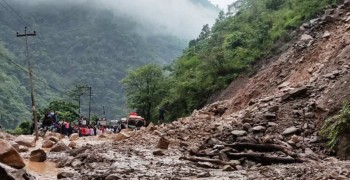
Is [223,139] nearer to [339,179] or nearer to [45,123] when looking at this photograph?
[339,179]

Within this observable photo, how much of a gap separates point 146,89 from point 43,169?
1979 inches

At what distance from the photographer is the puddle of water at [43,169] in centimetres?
1352

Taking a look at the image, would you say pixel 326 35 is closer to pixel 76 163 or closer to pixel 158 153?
pixel 158 153

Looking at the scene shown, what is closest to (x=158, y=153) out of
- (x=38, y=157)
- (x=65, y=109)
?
(x=38, y=157)

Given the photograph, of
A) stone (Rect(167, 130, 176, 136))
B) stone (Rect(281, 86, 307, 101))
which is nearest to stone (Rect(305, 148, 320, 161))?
stone (Rect(281, 86, 307, 101))

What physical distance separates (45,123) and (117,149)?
16666 mm

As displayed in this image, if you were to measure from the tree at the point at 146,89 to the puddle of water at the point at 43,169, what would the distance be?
45534 millimetres

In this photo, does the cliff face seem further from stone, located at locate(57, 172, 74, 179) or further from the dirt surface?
stone, located at locate(57, 172, 74, 179)

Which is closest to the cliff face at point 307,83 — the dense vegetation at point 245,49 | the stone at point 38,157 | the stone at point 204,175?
the dense vegetation at point 245,49

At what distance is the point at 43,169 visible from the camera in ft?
49.4

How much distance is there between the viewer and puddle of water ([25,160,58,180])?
1352 centimetres

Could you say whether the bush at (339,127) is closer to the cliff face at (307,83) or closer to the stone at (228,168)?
the cliff face at (307,83)

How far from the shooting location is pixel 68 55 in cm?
19162

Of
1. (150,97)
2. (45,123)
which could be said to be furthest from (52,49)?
(45,123)
